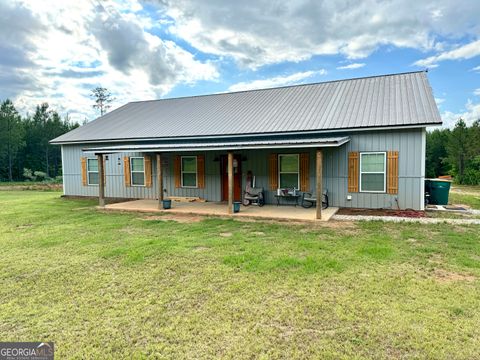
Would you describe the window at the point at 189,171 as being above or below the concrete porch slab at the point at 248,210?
above

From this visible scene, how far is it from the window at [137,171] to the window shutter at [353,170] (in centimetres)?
835

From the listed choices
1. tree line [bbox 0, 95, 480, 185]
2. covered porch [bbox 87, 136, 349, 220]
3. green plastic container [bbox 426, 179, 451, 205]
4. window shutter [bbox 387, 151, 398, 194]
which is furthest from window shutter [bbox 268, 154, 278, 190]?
tree line [bbox 0, 95, 480, 185]

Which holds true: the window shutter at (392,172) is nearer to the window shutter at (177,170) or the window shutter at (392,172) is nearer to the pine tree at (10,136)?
the window shutter at (177,170)

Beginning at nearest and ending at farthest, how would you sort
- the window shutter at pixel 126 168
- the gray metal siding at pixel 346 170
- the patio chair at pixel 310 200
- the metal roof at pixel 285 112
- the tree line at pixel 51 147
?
the gray metal siding at pixel 346 170
the metal roof at pixel 285 112
the patio chair at pixel 310 200
the window shutter at pixel 126 168
the tree line at pixel 51 147

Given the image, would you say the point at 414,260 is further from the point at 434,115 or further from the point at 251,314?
the point at 434,115

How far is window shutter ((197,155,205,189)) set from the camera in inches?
448

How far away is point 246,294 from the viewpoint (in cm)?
338

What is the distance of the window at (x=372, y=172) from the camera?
891 centimetres

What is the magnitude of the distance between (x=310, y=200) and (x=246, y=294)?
257 inches

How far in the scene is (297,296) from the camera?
3322mm

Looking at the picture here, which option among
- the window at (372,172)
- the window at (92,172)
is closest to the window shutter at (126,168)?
the window at (92,172)

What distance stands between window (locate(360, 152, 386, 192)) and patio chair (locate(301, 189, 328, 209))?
1138 mm

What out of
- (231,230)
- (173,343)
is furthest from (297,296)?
(231,230)

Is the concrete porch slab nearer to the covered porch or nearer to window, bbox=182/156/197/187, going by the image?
the covered porch
